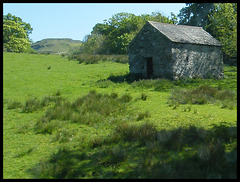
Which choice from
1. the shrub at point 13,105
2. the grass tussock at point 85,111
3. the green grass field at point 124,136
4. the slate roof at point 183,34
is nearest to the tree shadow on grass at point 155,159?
the green grass field at point 124,136

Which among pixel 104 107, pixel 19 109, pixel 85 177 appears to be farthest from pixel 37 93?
pixel 85 177

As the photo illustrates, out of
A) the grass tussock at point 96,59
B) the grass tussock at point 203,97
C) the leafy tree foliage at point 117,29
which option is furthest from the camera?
the leafy tree foliage at point 117,29

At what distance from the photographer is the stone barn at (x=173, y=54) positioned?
66.1ft

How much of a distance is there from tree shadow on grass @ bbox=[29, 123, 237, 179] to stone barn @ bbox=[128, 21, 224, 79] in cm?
1352

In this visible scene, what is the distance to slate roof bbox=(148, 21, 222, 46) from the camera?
68.2ft

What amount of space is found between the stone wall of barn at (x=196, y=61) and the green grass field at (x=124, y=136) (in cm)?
491

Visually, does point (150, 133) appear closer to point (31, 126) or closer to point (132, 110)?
point (132, 110)

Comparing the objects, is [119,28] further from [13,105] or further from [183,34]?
[13,105]

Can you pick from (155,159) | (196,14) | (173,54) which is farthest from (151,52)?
Answer: (196,14)

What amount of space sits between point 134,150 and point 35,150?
2.99 m

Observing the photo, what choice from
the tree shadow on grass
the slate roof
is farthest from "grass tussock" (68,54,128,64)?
the tree shadow on grass

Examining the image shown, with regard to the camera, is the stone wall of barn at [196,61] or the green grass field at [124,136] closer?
the green grass field at [124,136]

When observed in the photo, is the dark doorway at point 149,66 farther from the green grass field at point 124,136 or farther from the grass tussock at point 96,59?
the grass tussock at point 96,59

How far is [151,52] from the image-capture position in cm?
2133
